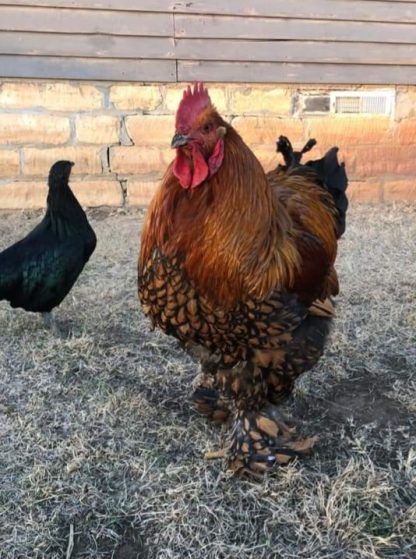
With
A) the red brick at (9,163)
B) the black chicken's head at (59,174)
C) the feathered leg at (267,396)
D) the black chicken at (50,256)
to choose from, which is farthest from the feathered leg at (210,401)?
the red brick at (9,163)

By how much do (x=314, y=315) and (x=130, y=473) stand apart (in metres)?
1.16

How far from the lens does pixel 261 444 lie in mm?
2811

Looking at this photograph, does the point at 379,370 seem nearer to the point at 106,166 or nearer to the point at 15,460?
the point at 15,460

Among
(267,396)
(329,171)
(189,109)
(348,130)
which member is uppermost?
(189,109)

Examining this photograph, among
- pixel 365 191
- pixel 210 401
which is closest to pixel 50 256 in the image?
pixel 210 401

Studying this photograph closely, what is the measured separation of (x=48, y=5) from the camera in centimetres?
575

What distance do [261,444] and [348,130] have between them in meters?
4.61

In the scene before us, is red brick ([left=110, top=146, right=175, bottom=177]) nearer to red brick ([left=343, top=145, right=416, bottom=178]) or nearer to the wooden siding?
the wooden siding

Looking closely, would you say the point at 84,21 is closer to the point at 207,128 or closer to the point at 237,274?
the point at 207,128

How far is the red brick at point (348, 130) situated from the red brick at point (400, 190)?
545 mm

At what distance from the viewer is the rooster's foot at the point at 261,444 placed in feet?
9.09

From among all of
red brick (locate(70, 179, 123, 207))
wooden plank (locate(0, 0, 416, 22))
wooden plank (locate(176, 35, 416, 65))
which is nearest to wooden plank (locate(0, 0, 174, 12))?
wooden plank (locate(0, 0, 416, 22))

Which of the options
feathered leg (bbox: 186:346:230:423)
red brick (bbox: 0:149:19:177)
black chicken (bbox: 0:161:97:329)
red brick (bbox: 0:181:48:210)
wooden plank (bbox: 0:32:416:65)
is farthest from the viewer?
red brick (bbox: 0:181:48:210)

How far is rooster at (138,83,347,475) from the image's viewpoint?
7.50 ft
